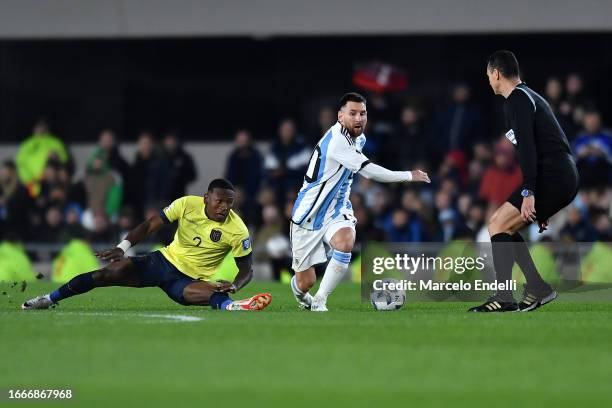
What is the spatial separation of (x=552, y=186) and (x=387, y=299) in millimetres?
1862

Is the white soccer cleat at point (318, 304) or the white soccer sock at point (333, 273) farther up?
the white soccer sock at point (333, 273)

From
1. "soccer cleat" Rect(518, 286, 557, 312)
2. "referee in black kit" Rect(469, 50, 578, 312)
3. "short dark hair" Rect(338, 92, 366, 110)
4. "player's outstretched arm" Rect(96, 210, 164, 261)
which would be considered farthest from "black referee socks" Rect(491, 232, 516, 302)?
"player's outstretched arm" Rect(96, 210, 164, 261)

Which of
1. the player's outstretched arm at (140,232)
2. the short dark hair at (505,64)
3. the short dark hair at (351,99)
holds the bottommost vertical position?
the player's outstretched arm at (140,232)

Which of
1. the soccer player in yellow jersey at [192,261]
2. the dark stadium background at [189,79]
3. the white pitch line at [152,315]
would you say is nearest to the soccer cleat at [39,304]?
the soccer player in yellow jersey at [192,261]

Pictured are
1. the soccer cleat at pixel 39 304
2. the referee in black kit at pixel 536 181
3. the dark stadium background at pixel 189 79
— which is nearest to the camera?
the referee in black kit at pixel 536 181

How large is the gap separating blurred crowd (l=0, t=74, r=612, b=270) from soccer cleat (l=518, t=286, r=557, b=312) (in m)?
6.95

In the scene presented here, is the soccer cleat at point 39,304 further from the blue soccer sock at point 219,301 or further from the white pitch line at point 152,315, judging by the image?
the blue soccer sock at point 219,301

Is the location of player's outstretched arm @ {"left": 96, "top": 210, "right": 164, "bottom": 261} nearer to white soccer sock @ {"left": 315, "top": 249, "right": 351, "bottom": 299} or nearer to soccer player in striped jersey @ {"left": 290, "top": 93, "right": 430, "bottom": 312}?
soccer player in striped jersey @ {"left": 290, "top": 93, "right": 430, "bottom": 312}

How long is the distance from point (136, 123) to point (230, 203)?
12217mm

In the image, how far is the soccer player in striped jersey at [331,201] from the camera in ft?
39.9

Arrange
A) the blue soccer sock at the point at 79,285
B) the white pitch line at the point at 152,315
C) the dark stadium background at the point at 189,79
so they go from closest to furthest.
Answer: the white pitch line at the point at 152,315, the blue soccer sock at the point at 79,285, the dark stadium background at the point at 189,79

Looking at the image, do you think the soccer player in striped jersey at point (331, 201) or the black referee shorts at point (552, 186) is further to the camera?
the soccer player in striped jersey at point (331, 201)

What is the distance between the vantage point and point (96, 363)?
810 centimetres

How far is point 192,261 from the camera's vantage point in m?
12.4
